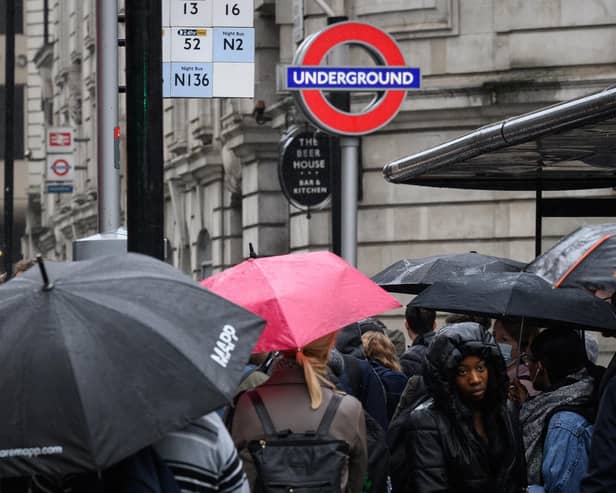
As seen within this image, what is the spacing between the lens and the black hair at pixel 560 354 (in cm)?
743

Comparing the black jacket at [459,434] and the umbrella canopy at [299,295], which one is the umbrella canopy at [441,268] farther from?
the black jacket at [459,434]

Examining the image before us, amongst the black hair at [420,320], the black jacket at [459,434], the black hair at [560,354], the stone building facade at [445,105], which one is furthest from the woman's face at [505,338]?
the stone building facade at [445,105]

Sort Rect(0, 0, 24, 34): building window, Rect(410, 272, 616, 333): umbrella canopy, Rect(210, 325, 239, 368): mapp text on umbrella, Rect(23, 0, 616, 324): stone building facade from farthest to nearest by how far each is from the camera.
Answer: Rect(0, 0, 24, 34): building window
Rect(23, 0, 616, 324): stone building facade
Rect(410, 272, 616, 333): umbrella canopy
Rect(210, 325, 239, 368): mapp text on umbrella

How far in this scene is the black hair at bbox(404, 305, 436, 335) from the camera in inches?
440

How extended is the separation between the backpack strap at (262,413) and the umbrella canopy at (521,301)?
8.61ft

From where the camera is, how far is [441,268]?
1182 centimetres

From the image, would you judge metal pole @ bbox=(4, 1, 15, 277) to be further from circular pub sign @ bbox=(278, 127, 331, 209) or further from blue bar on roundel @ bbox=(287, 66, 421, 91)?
blue bar on roundel @ bbox=(287, 66, 421, 91)

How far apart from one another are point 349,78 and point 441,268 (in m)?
1.52

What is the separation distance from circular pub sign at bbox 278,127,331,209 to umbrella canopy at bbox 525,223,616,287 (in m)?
13.3

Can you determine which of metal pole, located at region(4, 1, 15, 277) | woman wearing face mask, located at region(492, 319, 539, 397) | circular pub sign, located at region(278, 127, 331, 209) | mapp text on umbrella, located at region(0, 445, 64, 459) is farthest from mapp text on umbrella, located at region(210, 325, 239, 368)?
metal pole, located at region(4, 1, 15, 277)

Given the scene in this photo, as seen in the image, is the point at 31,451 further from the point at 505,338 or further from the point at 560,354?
the point at 505,338

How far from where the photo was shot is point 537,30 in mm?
21703

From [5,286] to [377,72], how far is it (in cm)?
767

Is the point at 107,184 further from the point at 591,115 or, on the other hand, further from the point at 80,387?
the point at 80,387
